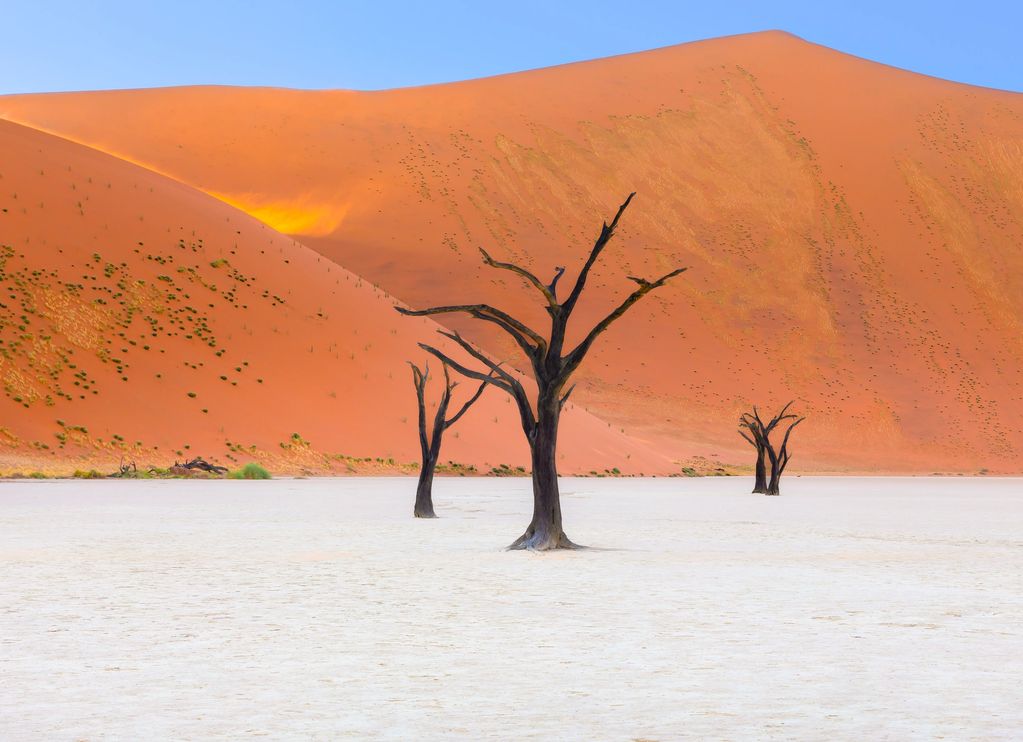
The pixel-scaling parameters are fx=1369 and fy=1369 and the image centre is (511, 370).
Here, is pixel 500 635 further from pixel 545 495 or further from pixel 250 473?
pixel 250 473

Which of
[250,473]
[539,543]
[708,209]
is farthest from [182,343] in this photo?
[708,209]

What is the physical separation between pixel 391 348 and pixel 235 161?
43.7 meters

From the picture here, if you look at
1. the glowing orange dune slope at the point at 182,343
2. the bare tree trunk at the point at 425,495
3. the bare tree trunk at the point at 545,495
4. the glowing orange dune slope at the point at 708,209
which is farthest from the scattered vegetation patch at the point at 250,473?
the bare tree trunk at the point at 545,495

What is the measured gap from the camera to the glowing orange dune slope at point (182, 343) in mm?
52688

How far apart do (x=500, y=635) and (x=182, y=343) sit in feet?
168

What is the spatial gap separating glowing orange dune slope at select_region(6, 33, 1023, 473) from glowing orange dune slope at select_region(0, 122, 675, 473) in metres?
14.9

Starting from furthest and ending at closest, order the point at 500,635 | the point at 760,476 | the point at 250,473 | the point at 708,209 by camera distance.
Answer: the point at 708,209
the point at 250,473
the point at 760,476
the point at 500,635

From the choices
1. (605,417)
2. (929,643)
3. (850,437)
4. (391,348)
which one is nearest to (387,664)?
(929,643)

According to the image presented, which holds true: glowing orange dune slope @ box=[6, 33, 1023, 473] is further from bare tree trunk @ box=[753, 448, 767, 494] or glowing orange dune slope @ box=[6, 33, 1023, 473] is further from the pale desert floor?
the pale desert floor

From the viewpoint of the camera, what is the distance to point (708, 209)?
96.7 meters

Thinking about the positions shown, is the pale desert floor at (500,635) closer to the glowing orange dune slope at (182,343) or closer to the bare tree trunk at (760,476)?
the bare tree trunk at (760,476)

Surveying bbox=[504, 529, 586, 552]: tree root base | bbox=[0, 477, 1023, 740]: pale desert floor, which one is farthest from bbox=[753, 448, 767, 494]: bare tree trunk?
bbox=[504, 529, 586, 552]: tree root base

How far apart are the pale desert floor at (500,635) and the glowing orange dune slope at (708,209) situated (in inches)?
2228

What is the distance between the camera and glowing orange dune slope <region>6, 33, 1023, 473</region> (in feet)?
269
